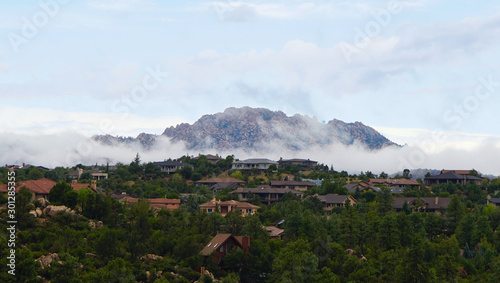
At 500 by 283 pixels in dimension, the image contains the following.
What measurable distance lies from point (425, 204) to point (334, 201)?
47.2 feet

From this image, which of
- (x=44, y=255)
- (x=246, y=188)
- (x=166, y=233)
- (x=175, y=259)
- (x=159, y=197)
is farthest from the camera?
(x=246, y=188)

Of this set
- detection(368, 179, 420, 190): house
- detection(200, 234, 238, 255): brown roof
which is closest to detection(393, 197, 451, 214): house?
detection(368, 179, 420, 190): house

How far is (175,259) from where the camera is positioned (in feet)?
199

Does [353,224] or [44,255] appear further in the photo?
[353,224]

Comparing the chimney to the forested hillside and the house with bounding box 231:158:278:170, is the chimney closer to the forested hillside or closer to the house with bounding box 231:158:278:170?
the forested hillside

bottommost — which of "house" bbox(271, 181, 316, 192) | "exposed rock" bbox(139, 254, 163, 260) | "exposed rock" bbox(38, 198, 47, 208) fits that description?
"exposed rock" bbox(139, 254, 163, 260)

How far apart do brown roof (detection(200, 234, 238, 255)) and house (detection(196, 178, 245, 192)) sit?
52.1 m

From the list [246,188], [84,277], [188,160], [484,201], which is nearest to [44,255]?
[84,277]

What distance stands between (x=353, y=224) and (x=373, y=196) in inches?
1303

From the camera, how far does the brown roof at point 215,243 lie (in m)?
62.8

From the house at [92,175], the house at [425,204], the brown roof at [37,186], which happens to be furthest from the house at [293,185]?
the brown roof at [37,186]

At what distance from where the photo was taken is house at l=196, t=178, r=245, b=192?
391 ft

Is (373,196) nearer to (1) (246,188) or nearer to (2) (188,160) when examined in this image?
(1) (246,188)

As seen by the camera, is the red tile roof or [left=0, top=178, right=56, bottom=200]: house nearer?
[left=0, top=178, right=56, bottom=200]: house
